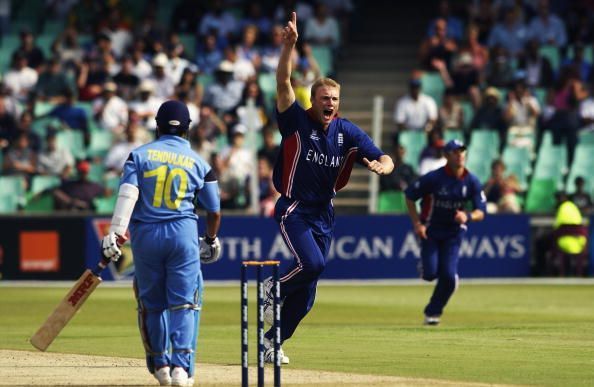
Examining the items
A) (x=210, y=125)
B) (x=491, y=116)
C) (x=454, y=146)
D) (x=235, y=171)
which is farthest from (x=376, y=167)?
(x=491, y=116)

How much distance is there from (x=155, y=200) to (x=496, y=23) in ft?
62.7

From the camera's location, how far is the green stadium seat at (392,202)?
25203mm

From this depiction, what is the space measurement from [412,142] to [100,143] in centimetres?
568

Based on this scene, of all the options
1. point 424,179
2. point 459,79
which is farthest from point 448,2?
point 424,179

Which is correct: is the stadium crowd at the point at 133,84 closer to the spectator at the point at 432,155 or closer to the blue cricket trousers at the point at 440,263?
the spectator at the point at 432,155

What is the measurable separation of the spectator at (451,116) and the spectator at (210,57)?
468 centimetres

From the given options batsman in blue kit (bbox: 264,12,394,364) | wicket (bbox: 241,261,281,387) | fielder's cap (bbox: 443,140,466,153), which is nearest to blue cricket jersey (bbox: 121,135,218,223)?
wicket (bbox: 241,261,281,387)

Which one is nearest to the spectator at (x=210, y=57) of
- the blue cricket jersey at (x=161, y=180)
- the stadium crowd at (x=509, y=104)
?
the stadium crowd at (x=509, y=104)


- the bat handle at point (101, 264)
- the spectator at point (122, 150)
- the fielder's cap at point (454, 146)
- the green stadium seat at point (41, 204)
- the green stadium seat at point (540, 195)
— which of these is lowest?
the green stadium seat at point (41, 204)

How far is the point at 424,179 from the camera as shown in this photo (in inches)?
Result: 664

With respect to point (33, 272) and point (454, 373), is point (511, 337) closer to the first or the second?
point (454, 373)

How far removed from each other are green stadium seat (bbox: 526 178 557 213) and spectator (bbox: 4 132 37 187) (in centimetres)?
875

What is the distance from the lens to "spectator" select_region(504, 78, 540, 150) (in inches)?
1033

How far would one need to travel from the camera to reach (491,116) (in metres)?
26.5
